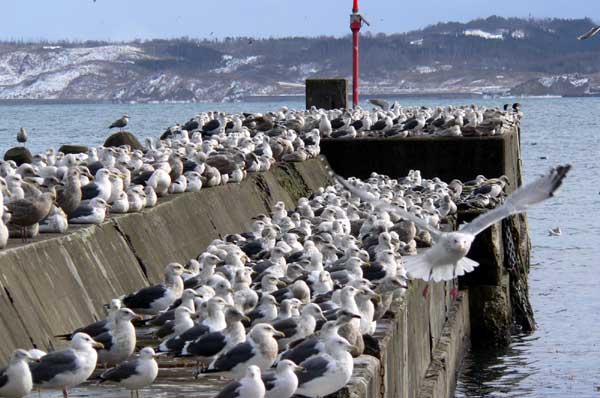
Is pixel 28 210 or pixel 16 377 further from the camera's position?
pixel 28 210

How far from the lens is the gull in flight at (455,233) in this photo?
34.4ft

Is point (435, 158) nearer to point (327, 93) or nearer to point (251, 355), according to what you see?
point (327, 93)

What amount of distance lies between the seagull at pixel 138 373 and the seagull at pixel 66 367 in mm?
162

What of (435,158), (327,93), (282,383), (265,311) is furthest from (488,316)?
(327,93)

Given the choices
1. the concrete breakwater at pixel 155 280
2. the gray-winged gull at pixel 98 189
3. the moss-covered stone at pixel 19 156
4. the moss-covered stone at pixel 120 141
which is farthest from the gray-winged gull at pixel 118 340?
the moss-covered stone at pixel 120 141

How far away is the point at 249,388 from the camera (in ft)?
24.3

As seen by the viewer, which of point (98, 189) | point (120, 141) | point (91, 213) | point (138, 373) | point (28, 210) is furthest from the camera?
point (120, 141)

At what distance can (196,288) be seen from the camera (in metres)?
10.9

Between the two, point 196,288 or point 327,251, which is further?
point 327,251

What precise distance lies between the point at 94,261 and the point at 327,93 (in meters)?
20.8

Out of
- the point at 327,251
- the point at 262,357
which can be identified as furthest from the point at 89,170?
the point at 262,357

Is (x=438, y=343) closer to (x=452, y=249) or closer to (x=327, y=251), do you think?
(x=327, y=251)

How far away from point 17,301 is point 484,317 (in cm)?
891

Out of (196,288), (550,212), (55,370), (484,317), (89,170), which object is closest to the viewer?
(55,370)
